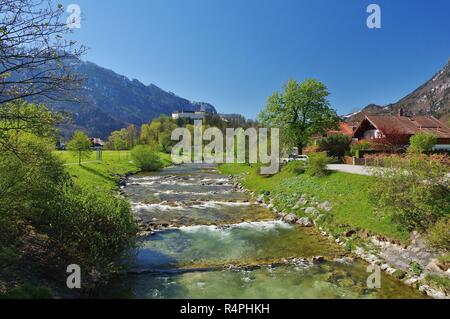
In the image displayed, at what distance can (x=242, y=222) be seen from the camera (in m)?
23.7

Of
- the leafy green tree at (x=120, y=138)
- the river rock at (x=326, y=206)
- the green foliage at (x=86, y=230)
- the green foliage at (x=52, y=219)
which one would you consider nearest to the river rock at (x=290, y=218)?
the river rock at (x=326, y=206)

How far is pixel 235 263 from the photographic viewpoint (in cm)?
1605

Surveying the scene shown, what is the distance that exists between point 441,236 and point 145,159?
57045 millimetres

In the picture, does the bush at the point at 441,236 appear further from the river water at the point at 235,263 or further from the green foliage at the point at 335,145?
the green foliage at the point at 335,145

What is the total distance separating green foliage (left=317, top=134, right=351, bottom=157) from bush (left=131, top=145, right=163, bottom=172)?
3462cm

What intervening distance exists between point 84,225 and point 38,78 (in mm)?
7197

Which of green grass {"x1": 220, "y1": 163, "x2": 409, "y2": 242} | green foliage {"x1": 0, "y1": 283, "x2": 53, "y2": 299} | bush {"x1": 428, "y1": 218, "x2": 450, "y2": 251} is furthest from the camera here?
green grass {"x1": 220, "y1": 163, "x2": 409, "y2": 242}

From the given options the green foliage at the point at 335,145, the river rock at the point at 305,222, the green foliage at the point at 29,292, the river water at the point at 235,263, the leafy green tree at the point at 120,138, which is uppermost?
the leafy green tree at the point at 120,138

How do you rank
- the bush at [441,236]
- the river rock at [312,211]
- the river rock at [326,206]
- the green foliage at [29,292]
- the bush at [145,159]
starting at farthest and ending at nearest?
the bush at [145,159] → the river rock at [312,211] → the river rock at [326,206] → the bush at [441,236] → the green foliage at [29,292]

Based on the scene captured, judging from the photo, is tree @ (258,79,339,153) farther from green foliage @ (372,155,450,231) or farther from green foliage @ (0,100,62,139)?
green foliage @ (0,100,62,139)

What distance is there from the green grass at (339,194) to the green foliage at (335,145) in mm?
10399

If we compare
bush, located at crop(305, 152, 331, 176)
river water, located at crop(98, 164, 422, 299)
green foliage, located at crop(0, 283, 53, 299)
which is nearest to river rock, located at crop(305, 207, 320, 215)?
river water, located at crop(98, 164, 422, 299)

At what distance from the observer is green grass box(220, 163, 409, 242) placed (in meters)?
18.7

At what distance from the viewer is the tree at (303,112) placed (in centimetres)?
4878
